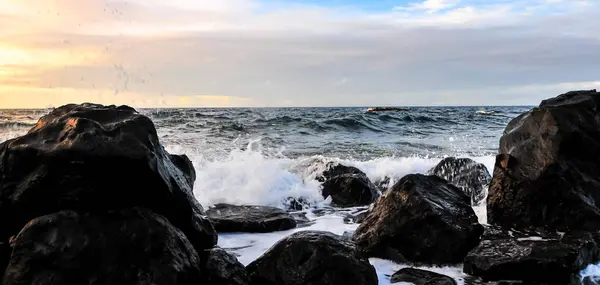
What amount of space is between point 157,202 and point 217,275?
0.67m

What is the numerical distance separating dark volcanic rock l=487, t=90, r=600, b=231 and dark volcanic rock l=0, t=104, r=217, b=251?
3872 millimetres

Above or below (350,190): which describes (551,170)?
above

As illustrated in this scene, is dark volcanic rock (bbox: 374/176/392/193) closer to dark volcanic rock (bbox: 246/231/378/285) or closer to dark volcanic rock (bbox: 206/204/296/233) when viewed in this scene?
dark volcanic rock (bbox: 206/204/296/233)

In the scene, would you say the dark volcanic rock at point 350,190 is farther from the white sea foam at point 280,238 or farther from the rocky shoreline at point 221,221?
the rocky shoreline at point 221,221

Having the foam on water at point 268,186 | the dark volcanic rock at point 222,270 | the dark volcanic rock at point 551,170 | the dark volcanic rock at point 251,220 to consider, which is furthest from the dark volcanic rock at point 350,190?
the dark volcanic rock at point 222,270

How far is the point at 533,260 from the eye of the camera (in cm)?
402

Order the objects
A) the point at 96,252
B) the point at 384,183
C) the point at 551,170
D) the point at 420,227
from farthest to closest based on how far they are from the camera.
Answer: the point at 384,183
the point at 551,170
the point at 420,227
the point at 96,252

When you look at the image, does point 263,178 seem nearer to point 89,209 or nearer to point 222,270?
point 222,270

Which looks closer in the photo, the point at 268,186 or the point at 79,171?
the point at 79,171

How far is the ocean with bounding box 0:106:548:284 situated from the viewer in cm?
684

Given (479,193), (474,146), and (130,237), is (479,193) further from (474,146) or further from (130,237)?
(474,146)

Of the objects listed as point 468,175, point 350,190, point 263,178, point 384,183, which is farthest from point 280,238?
point 384,183

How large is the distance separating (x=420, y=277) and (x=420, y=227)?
711 mm

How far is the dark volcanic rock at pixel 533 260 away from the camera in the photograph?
3.99 meters
